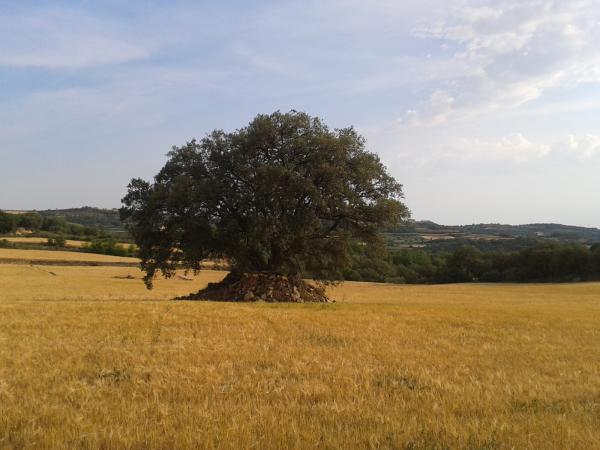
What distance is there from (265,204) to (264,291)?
16.1 feet

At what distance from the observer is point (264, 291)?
1093 inches

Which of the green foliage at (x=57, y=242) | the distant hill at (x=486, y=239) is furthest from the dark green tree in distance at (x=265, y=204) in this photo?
the distant hill at (x=486, y=239)

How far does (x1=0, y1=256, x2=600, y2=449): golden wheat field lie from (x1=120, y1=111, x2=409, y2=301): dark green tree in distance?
34.7ft

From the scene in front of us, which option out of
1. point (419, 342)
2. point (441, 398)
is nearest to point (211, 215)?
point (419, 342)

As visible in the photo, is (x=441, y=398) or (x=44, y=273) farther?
(x=44, y=273)

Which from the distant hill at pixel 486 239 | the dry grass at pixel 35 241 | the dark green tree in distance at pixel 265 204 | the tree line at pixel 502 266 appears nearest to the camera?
the dark green tree in distance at pixel 265 204

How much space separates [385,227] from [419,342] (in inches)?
605

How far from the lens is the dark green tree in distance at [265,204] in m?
26.6

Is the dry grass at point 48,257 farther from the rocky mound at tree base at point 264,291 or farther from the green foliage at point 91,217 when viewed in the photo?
the green foliage at point 91,217

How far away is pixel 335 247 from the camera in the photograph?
30.6m

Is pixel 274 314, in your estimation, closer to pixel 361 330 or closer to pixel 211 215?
pixel 361 330

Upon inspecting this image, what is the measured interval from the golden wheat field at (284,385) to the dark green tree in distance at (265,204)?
10.6 m

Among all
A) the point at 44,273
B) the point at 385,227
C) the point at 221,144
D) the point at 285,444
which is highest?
the point at 221,144

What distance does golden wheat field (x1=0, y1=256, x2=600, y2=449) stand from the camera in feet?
19.7
